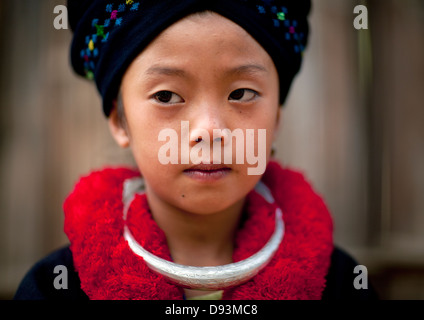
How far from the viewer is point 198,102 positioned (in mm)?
912

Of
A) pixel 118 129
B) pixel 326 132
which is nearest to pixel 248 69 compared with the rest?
pixel 118 129

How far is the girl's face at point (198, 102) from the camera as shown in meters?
0.90

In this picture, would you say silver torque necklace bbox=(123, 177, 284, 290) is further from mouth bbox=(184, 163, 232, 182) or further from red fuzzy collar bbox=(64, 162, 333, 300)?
mouth bbox=(184, 163, 232, 182)

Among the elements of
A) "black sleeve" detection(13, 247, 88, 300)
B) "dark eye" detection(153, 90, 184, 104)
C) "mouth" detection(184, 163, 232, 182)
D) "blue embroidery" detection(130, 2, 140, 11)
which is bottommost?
"black sleeve" detection(13, 247, 88, 300)

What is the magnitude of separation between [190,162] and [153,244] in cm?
25

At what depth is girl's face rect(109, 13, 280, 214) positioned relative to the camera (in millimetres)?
901

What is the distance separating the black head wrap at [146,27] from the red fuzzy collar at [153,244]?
0.89 feet

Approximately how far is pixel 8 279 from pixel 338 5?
2.17 metres

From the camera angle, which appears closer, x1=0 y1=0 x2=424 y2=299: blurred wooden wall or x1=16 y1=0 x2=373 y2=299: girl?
x1=16 y1=0 x2=373 y2=299: girl

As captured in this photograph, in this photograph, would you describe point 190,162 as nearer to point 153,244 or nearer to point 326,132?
point 153,244

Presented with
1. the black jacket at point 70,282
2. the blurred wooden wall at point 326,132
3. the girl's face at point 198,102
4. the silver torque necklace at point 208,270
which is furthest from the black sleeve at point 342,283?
the blurred wooden wall at point 326,132

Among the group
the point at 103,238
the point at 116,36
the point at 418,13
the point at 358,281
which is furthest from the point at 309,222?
the point at 418,13

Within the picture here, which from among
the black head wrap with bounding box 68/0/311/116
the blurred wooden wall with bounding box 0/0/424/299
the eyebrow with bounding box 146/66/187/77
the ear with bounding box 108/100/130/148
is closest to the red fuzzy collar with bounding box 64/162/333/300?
the ear with bounding box 108/100/130/148

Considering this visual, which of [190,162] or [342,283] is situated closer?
[190,162]
